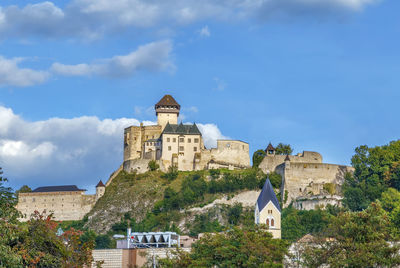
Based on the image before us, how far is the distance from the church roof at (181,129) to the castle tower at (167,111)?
4.12m

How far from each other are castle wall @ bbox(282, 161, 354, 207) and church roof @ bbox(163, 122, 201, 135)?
15.7 meters

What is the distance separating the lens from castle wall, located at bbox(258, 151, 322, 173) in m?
101

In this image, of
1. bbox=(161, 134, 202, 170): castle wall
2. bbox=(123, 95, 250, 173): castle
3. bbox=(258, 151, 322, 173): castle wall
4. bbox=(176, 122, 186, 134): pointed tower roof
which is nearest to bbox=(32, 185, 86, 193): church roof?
bbox=(123, 95, 250, 173): castle

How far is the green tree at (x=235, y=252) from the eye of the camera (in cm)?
5147

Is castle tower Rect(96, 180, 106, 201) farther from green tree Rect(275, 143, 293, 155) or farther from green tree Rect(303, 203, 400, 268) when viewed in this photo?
green tree Rect(303, 203, 400, 268)

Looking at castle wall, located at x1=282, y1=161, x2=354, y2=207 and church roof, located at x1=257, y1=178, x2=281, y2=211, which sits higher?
castle wall, located at x1=282, y1=161, x2=354, y2=207

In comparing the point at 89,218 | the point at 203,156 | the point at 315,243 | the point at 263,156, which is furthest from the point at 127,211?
the point at 315,243

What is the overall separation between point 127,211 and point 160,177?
6.83m

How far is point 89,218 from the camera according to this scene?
4077 inches

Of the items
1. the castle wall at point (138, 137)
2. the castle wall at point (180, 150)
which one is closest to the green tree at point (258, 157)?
the castle wall at point (180, 150)

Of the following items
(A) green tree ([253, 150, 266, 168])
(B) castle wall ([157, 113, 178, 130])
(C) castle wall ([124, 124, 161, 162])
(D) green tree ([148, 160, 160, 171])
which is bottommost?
(D) green tree ([148, 160, 160, 171])

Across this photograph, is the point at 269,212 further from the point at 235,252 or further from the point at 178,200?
the point at 235,252

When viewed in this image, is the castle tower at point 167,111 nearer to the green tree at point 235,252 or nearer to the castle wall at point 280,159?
the castle wall at point 280,159

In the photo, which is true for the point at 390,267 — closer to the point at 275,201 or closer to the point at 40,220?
the point at 40,220
